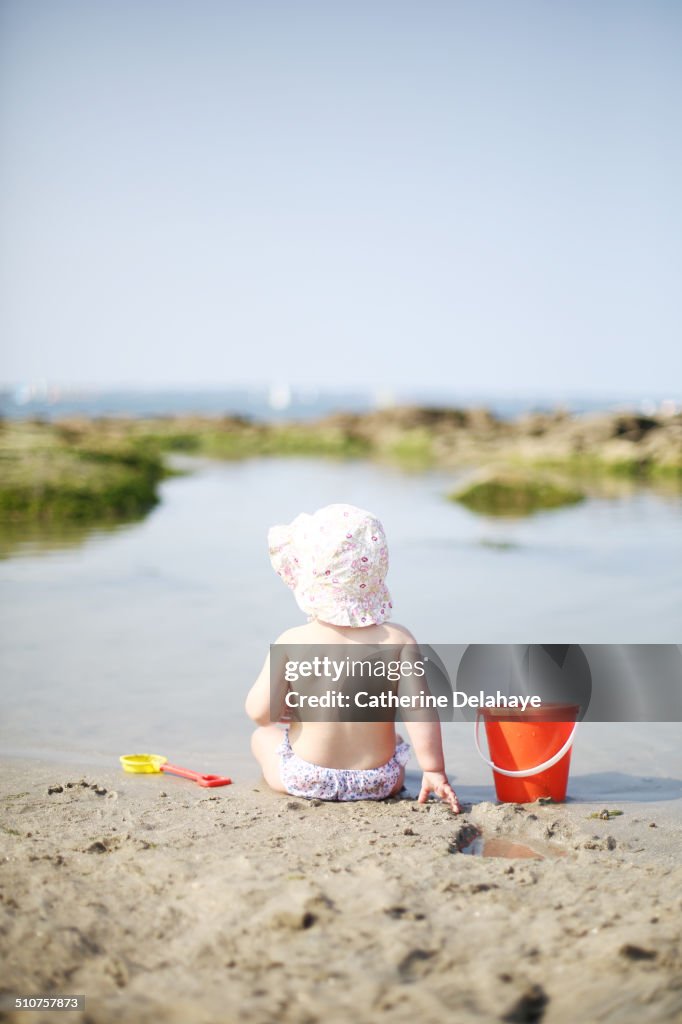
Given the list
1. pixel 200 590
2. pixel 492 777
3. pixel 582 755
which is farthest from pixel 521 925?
pixel 200 590

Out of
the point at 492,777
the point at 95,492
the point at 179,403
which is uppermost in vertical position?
the point at 179,403

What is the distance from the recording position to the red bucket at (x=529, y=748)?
4.50 metres

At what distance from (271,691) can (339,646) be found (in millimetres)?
379

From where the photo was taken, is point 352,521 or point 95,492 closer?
point 352,521

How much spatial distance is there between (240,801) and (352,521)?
133 centimetres

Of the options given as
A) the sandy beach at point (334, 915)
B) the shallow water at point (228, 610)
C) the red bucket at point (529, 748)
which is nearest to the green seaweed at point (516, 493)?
the shallow water at point (228, 610)

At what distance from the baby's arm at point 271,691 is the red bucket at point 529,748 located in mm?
884

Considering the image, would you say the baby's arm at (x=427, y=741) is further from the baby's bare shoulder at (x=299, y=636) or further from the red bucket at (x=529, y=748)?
the baby's bare shoulder at (x=299, y=636)

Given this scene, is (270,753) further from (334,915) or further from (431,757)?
(334,915)

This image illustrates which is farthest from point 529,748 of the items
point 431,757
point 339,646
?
point 339,646

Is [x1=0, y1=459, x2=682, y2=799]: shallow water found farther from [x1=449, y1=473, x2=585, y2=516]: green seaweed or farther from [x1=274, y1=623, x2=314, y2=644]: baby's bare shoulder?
[x1=449, y1=473, x2=585, y2=516]: green seaweed

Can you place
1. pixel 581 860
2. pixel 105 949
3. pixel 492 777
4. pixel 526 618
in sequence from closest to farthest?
pixel 105 949, pixel 581 860, pixel 492 777, pixel 526 618

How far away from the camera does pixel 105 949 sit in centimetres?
295

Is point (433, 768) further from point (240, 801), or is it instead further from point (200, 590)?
point (200, 590)
